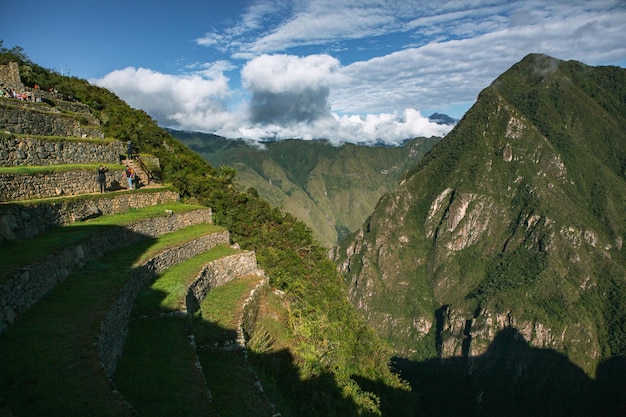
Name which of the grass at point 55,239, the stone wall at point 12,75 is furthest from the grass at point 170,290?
the stone wall at point 12,75

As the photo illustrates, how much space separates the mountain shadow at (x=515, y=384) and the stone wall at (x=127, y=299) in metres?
129

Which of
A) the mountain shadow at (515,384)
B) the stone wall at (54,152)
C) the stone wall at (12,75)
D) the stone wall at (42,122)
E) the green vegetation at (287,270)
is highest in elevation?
the stone wall at (12,75)

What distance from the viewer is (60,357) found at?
816 cm

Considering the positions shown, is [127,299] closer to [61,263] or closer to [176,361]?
[61,263]

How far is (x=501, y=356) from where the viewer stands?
184 m

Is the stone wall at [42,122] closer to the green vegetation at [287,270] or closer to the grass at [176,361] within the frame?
the green vegetation at [287,270]

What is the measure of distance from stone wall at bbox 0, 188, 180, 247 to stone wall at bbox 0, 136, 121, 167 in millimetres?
3682

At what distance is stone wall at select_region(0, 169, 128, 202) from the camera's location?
16.1m

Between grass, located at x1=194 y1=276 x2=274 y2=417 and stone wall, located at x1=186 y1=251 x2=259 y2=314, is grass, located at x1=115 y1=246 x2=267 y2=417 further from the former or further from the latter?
stone wall, located at x1=186 y1=251 x2=259 y2=314

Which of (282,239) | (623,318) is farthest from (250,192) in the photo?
(623,318)

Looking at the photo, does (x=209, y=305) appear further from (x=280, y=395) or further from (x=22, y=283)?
(x=22, y=283)

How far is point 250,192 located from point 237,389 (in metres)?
28.8

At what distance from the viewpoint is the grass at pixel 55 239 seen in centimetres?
1076

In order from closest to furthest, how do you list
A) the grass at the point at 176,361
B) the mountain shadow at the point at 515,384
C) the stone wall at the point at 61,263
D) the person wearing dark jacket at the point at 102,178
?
1. the grass at the point at 176,361
2. the stone wall at the point at 61,263
3. the person wearing dark jacket at the point at 102,178
4. the mountain shadow at the point at 515,384
